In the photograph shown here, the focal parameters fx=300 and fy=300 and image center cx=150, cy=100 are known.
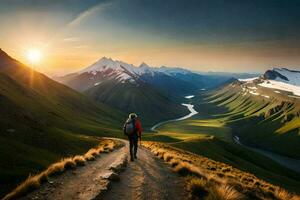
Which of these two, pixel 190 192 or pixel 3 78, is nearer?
pixel 190 192

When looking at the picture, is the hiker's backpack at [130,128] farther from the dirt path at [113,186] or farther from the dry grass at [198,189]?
the dry grass at [198,189]

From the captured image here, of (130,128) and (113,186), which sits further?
(130,128)

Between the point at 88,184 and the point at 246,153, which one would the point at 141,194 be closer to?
the point at 88,184

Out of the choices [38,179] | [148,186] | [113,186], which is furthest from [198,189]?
[38,179]

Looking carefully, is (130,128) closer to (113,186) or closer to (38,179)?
(113,186)

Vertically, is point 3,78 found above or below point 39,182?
above

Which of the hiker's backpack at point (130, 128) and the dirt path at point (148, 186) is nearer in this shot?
the dirt path at point (148, 186)

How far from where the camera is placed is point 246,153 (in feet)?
526


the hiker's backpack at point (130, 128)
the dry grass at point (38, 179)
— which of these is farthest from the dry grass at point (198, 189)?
the hiker's backpack at point (130, 128)

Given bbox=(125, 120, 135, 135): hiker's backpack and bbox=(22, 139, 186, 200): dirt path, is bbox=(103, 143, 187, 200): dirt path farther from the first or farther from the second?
bbox=(125, 120, 135, 135): hiker's backpack

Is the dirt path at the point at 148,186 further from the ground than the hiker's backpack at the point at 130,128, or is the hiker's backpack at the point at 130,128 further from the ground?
the hiker's backpack at the point at 130,128

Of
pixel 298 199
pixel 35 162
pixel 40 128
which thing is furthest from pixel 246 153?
pixel 298 199

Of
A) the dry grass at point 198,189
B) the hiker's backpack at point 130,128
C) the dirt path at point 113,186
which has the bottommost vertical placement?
the dirt path at point 113,186

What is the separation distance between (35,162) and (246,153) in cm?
14044
